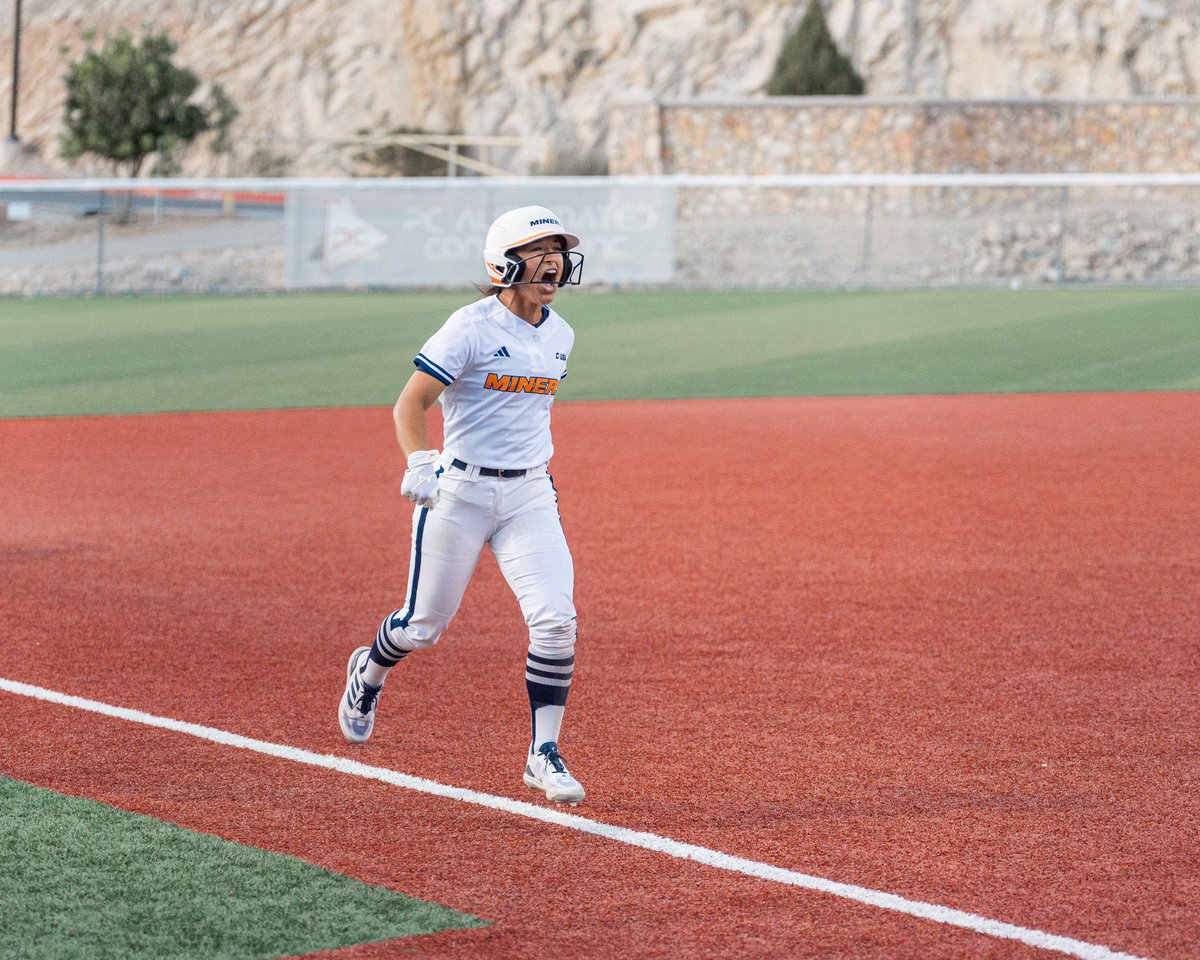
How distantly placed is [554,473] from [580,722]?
25.2 feet

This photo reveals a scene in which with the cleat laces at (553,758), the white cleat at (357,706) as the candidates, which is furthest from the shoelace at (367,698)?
the cleat laces at (553,758)

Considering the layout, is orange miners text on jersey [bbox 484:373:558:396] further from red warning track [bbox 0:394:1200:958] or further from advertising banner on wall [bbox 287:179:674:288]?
advertising banner on wall [bbox 287:179:674:288]

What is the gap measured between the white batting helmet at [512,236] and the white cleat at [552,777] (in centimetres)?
172

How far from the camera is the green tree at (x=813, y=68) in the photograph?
48.8 metres

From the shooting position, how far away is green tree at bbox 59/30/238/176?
51.7 metres

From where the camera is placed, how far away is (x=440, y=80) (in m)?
64.9

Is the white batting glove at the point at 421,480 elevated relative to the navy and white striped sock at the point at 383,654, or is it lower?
elevated

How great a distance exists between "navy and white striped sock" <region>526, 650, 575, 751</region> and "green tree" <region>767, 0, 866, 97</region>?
145 feet

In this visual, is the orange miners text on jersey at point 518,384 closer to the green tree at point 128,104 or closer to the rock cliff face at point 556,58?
the green tree at point 128,104

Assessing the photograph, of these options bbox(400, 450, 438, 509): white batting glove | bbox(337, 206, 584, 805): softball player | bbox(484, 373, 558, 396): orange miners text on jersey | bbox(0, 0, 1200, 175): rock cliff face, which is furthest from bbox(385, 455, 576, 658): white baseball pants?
bbox(0, 0, 1200, 175): rock cliff face

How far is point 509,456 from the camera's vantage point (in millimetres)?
6242

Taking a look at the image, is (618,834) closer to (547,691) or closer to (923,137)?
(547,691)

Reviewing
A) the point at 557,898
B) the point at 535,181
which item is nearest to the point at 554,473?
the point at 557,898

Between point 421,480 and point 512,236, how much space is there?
940 mm
